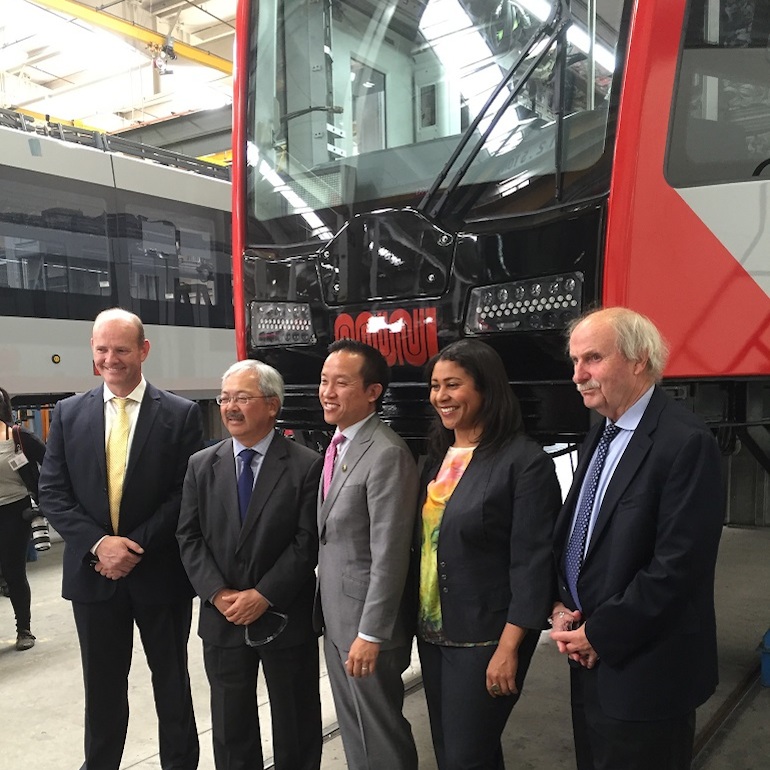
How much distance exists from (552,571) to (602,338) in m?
0.60

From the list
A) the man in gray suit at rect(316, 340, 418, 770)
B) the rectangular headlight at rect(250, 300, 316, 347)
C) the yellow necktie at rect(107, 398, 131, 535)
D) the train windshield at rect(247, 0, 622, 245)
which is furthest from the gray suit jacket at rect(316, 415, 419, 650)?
the train windshield at rect(247, 0, 622, 245)

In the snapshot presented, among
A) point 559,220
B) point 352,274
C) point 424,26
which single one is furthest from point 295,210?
point 559,220

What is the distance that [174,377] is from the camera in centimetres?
766

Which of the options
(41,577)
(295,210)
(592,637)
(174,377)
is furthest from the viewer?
(174,377)

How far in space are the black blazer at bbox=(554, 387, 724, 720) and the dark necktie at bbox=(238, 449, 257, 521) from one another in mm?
1050

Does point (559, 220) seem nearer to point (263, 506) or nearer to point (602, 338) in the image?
point (602, 338)

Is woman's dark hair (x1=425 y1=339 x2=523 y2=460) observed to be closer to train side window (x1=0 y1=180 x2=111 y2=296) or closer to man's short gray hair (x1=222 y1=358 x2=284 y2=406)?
man's short gray hair (x1=222 y1=358 x2=284 y2=406)

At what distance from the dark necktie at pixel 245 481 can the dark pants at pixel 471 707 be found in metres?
0.70

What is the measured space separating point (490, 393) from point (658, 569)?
26.5 inches

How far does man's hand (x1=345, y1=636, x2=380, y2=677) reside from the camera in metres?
2.24

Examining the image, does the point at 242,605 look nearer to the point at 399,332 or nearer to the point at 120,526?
the point at 120,526

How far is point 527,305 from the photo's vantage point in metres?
2.65

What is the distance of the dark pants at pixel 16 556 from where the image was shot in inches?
180

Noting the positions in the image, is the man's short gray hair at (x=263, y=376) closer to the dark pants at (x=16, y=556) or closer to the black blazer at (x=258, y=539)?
the black blazer at (x=258, y=539)
